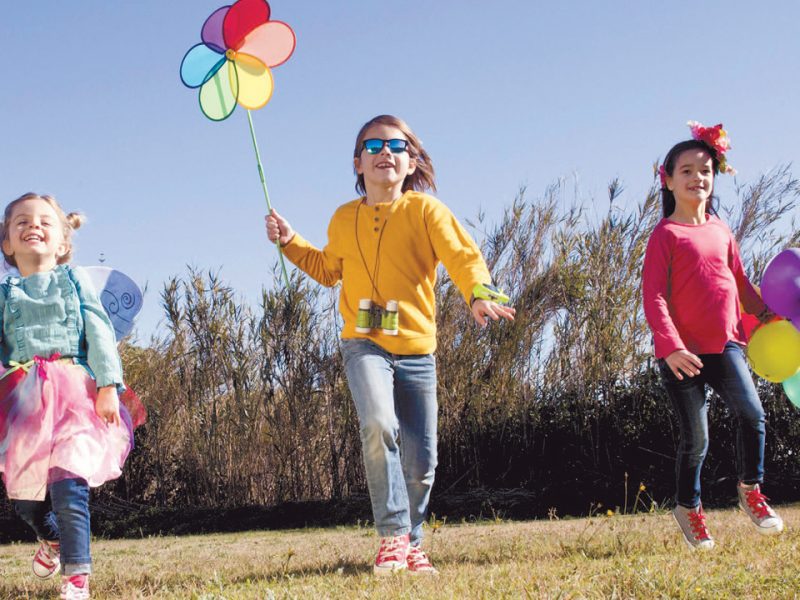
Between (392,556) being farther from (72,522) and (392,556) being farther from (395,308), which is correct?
(72,522)

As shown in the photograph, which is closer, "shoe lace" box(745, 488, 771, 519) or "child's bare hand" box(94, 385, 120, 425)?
"child's bare hand" box(94, 385, 120, 425)

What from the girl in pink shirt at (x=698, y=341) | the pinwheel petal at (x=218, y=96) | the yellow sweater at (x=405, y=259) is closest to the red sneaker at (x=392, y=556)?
the yellow sweater at (x=405, y=259)

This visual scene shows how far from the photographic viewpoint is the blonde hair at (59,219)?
3.35 meters

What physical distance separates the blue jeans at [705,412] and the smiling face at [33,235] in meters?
2.44

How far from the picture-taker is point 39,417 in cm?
307

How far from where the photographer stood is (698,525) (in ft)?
11.6

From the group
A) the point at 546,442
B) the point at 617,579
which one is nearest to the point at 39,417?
the point at 617,579

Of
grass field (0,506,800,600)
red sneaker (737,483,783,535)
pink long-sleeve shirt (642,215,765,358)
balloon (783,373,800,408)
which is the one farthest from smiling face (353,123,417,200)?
balloon (783,373,800,408)

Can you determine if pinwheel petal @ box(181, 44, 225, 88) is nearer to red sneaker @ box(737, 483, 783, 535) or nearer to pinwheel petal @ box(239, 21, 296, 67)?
pinwheel petal @ box(239, 21, 296, 67)

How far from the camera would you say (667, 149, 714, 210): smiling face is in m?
3.81

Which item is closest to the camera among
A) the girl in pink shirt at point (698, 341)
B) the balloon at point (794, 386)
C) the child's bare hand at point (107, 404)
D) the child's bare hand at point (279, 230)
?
the child's bare hand at point (107, 404)

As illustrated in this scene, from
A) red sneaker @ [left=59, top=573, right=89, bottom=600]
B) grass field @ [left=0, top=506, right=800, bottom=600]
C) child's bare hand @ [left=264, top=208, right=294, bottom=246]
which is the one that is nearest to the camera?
grass field @ [left=0, top=506, right=800, bottom=600]

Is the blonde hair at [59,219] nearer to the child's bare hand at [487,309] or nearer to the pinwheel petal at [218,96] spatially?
the pinwheel petal at [218,96]

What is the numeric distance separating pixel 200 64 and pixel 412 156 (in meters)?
1.11
